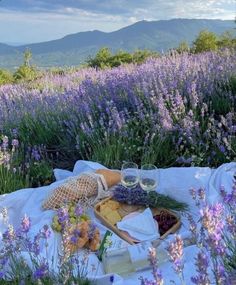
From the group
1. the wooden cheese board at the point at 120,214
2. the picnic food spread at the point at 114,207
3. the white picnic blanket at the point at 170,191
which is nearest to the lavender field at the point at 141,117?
the white picnic blanket at the point at 170,191

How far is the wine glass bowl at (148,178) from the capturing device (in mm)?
3572

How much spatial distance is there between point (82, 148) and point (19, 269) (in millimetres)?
2624

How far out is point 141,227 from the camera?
10.7ft

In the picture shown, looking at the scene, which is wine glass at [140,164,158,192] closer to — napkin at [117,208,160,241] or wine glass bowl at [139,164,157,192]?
wine glass bowl at [139,164,157,192]

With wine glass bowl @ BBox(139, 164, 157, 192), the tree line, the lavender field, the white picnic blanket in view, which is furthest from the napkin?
the tree line

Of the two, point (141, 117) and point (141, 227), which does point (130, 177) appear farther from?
point (141, 117)

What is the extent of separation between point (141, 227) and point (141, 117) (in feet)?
4.83

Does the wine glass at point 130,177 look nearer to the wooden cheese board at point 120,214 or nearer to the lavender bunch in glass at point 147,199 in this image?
the lavender bunch in glass at point 147,199

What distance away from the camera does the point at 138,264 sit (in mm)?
2840

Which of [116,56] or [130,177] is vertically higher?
[130,177]

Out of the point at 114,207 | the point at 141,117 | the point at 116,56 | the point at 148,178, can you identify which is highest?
the point at 141,117

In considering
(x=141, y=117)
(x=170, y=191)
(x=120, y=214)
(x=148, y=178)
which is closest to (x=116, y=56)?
(x=141, y=117)

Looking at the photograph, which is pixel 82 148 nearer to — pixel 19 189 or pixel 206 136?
pixel 19 189

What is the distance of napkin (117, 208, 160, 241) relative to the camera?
3.23 meters
